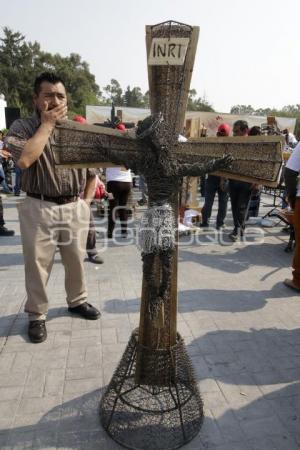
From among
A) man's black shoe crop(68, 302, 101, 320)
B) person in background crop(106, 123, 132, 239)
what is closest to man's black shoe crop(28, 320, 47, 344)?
man's black shoe crop(68, 302, 101, 320)

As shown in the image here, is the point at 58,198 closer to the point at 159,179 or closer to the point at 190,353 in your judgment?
the point at 159,179

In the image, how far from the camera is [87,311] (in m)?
3.37

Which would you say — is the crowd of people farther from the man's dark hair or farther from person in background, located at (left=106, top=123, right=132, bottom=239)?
person in background, located at (left=106, top=123, right=132, bottom=239)

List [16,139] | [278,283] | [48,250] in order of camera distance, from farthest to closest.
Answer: [278,283] → [48,250] → [16,139]

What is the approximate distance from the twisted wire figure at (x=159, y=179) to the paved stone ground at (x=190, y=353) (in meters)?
1.10

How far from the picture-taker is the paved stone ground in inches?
83.1

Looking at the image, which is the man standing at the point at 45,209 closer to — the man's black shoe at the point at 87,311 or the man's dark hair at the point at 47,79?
the man's dark hair at the point at 47,79

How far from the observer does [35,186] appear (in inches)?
110

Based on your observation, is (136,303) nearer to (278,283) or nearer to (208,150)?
(278,283)

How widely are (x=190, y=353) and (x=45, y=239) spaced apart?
4.92ft

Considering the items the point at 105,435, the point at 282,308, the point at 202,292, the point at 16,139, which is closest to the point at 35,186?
the point at 16,139

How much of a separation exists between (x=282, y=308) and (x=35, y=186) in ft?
8.94

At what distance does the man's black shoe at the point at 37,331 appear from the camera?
2990 millimetres

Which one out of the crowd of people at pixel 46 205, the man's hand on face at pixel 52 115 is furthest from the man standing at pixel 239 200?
the man's hand on face at pixel 52 115
